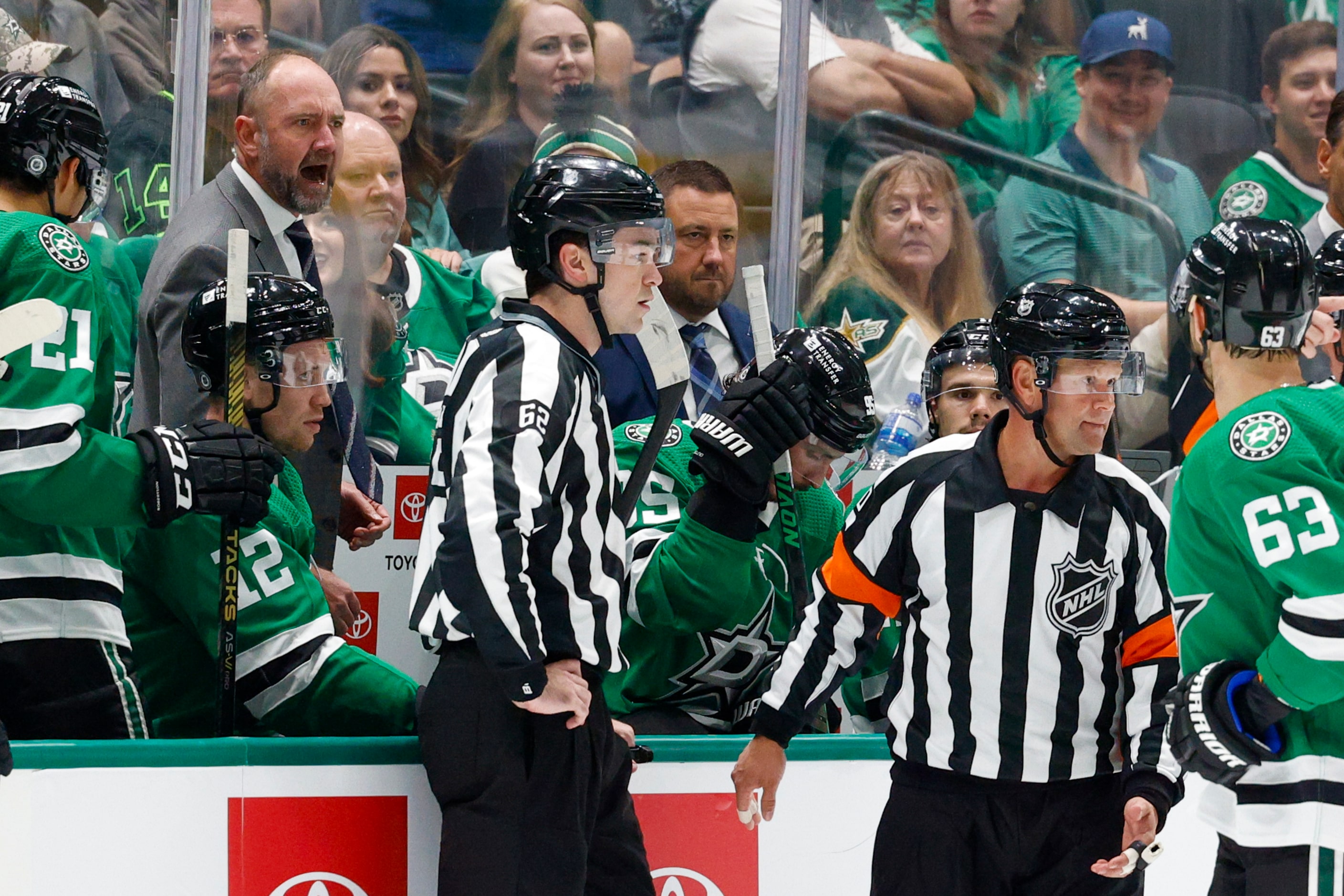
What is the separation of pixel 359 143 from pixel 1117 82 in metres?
1.99

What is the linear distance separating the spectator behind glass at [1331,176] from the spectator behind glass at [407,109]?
2195 millimetres

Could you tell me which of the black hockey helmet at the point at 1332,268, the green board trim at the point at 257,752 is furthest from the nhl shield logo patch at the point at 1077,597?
the black hockey helmet at the point at 1332,268

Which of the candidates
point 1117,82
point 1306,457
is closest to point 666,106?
point 1117,82

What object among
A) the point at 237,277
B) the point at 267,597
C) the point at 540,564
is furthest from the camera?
the point at 267,597

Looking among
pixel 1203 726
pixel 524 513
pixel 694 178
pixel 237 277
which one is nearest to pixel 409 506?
pixel 694 178

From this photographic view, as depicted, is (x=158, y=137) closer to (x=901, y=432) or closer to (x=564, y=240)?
(x=564, y=240)

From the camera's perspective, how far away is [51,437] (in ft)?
7.68

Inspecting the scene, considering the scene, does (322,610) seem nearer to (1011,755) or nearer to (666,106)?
(1011,755)

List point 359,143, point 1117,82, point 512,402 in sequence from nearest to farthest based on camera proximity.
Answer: point 512,402 → point 359,143 → point 1117,82

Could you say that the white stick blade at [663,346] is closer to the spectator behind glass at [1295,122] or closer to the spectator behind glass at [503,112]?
the spectator behind glass at [503,112]

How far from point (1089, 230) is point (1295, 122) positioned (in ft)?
2.22

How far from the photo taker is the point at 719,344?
391 cm

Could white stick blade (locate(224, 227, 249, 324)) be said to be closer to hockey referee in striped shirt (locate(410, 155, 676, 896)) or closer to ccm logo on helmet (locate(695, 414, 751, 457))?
hockey referee in striped shirt (locate(410, 155, 676, 896))

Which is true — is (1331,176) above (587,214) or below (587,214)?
above
